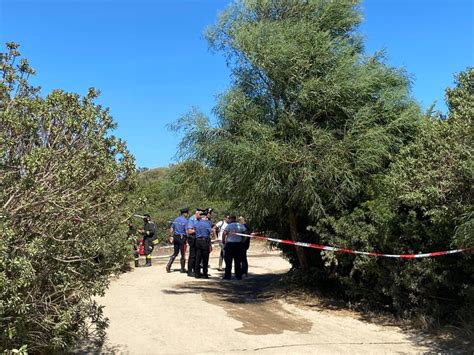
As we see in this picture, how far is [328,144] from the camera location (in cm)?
903

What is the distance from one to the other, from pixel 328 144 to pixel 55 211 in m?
5.49

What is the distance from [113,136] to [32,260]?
4.94 feet

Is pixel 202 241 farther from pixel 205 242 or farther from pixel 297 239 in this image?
pixel 297 239

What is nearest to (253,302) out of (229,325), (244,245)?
(229,325)

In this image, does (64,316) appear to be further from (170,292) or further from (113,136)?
(170,292)

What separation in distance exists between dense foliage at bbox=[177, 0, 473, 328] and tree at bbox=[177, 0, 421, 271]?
2 cm

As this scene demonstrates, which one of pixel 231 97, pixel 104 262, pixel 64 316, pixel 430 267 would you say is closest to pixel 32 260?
pixel 64 316

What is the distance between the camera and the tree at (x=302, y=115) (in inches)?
352

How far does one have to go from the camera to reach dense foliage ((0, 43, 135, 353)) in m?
4.26

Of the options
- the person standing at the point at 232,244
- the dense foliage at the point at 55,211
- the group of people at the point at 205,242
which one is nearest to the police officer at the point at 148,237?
the group of people at the point at 205,242

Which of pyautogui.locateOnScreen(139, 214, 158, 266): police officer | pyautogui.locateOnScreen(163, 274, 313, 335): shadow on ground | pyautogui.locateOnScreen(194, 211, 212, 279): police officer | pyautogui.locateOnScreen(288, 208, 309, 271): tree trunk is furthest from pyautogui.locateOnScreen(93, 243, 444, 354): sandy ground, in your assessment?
pyautogui.locateOnScreen(139, 214, 158, 266): police officer

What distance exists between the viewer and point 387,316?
28.3 ft

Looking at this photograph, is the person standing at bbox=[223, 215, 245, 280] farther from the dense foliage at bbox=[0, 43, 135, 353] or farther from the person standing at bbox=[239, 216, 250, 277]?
the dense foliage at bbox=[0, 43, 135, 353]

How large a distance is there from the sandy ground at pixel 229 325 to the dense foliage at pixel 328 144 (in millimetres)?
774
